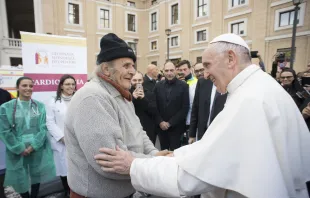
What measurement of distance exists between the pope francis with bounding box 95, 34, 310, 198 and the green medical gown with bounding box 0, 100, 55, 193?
7.53ft

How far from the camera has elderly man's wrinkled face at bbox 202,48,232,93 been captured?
1.33 meters

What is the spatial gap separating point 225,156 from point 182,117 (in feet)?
10.2

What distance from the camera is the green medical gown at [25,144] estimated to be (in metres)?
2.82

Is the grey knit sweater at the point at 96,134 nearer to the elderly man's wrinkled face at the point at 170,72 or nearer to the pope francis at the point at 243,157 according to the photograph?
the pope francis at the point at 243,157

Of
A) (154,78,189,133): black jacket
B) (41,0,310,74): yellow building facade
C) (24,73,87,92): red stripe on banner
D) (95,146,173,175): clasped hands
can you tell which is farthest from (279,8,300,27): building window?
(95,146,173,175): clasped hands

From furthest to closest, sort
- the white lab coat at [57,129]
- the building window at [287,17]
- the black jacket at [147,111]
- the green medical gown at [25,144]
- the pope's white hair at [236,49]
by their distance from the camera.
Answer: the building window at [287,17]
the black jacket at [147,111]
the white lab coat at [57,129]
the green medical gown at [25,144]
the pope's white hair at [236,49]

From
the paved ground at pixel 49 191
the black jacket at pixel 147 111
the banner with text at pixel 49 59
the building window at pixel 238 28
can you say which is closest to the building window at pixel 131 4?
the building window at pixel 238 28

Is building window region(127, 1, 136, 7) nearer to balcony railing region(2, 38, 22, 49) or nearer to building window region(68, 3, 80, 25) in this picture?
building window region(68, 3, 80, 25)

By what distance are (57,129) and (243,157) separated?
2.97 m

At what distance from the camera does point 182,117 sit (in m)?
4.15

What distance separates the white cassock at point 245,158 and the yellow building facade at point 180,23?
16.1 metres

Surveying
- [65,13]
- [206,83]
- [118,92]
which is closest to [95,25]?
[65,13]

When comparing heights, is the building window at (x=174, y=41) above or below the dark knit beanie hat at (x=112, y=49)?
above

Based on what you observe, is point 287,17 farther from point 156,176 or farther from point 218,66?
point 156,176
